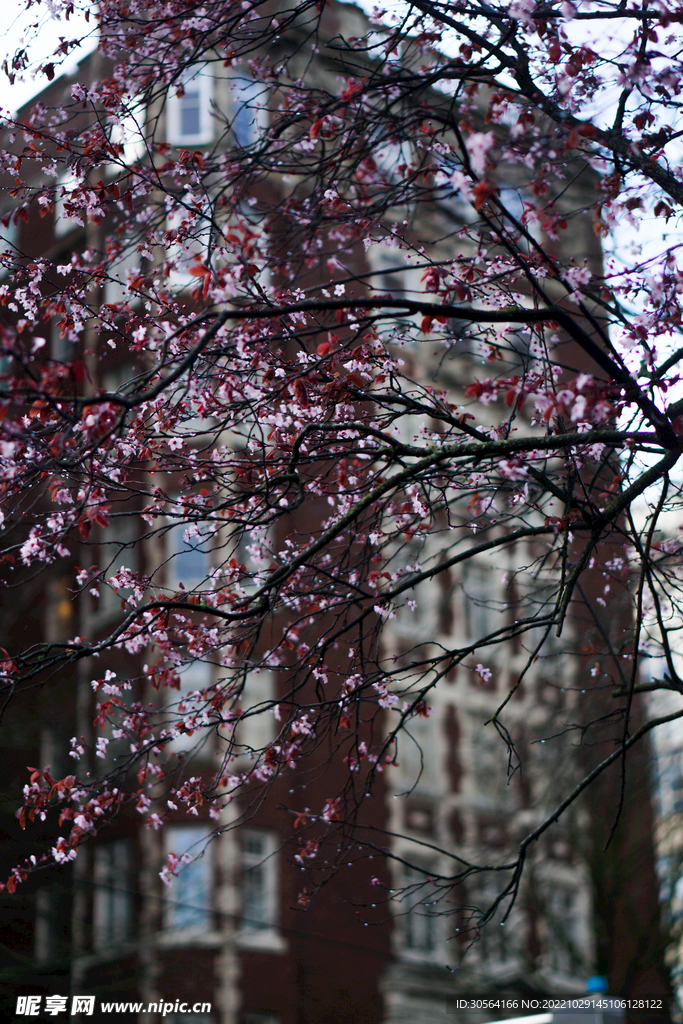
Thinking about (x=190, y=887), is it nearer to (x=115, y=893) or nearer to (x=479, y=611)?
(x=115, y=893)

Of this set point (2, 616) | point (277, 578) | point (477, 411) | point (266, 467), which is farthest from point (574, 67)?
point (477, 411)

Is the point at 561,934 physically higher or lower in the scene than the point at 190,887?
lower

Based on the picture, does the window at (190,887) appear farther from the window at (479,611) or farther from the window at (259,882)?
the window at (479,611)

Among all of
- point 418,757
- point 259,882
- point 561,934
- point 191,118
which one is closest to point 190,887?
point 259,882

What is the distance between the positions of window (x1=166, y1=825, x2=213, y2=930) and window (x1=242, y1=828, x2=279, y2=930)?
0.68 metres

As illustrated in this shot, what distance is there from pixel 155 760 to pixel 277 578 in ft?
43.5

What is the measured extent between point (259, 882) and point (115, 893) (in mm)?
2733

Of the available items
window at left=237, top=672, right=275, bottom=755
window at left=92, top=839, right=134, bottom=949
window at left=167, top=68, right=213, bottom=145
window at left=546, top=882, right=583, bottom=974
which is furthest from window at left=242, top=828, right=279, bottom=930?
window at left=167, top=68, right=213, bottom=145

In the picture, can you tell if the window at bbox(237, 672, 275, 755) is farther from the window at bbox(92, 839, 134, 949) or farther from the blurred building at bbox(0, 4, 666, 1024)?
the window at bbox(92, 839, 134, 949)

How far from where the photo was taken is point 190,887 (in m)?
17.0

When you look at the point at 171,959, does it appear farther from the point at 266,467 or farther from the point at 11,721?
the point at 266,467

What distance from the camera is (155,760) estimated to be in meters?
17.9

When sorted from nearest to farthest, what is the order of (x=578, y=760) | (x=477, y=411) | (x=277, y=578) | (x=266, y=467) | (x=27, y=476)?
(x=277, y=578), (x=27, y=476), (x=266, y=467), (x=578, y=760), (x=477, y=411)

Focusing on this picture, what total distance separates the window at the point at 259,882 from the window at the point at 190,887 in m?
0.68
